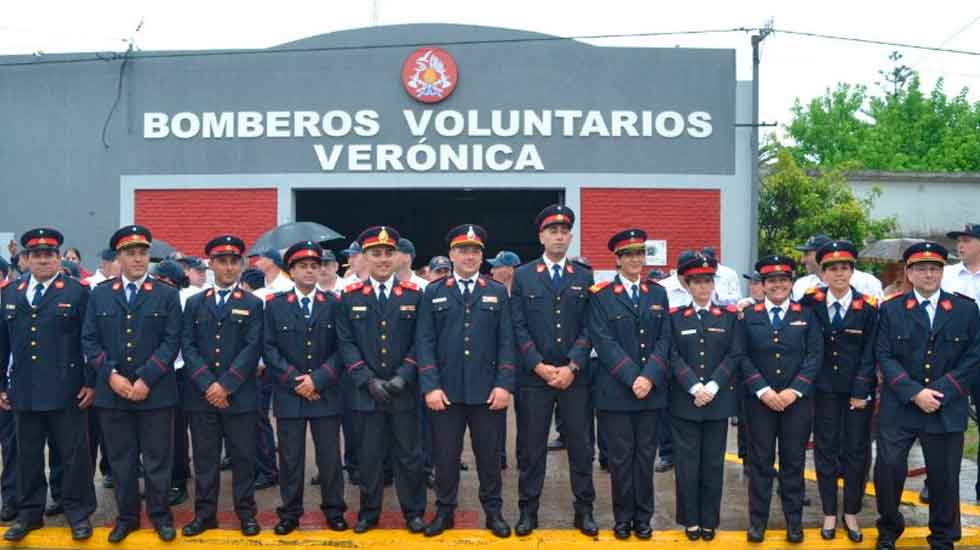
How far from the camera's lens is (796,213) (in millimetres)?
17156

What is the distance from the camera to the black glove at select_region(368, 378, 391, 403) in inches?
230

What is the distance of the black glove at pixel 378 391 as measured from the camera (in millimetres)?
5852

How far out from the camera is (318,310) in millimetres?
6145

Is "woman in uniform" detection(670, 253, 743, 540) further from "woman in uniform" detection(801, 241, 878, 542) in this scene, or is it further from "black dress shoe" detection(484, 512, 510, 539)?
"black dress shoe" detection(484, 512, 510, 539)

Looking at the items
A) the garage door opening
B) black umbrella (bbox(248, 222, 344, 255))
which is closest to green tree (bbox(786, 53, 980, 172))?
the garage door opening

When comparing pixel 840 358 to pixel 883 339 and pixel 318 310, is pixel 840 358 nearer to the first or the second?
pixel 883 339

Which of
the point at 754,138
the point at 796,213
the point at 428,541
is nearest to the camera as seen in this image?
the point at 428,541

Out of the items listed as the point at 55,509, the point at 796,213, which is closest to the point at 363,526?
the point at 55,509

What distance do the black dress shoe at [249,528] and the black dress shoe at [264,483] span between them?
1339 millimetres

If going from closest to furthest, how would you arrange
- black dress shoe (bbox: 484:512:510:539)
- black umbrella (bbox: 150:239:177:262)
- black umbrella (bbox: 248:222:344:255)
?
black dress shoe (bbox: 484:512:510:539), black umbrella (bbox: 150:239:177:262), black umbrella (bbox: 248:222:344:255)

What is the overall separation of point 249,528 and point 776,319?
3.78m

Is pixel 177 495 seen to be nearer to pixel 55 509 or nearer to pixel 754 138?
pixel 55 509

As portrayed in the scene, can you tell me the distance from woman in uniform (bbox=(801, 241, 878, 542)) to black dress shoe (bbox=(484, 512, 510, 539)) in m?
2.11

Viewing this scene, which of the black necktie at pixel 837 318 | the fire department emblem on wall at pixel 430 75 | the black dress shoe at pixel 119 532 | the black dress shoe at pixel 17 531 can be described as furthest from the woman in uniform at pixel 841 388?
the fire department emblem on wall at pixel 430 75
